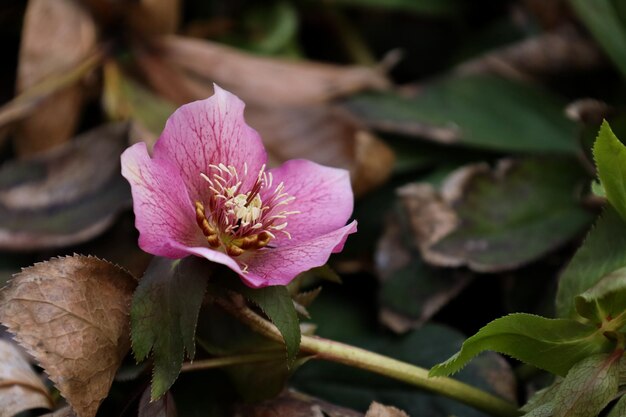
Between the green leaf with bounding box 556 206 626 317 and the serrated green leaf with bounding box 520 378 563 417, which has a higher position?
the green leaf with bounding box 556 206 626 317

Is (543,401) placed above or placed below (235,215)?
below

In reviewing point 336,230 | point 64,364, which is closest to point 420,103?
point 336,230

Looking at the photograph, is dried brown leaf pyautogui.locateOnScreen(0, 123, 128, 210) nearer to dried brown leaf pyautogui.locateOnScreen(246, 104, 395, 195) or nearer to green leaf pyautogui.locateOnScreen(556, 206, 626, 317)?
dried brown leaf pyautogui.locateOnScreen(246, 104, 395, 195)

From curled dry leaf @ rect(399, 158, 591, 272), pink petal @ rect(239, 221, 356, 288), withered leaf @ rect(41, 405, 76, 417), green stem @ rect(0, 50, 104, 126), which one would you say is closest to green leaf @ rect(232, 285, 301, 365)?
pink petal @ rect(239, 221, 356, 288)

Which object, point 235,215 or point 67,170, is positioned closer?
point 235,215

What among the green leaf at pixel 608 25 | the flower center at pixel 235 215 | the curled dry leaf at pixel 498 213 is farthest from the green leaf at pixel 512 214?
the flower center at pixel 235 215

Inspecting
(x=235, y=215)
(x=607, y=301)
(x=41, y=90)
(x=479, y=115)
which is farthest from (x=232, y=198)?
(x=479, y=115)

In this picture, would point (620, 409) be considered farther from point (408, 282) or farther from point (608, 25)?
point (608, 25)
